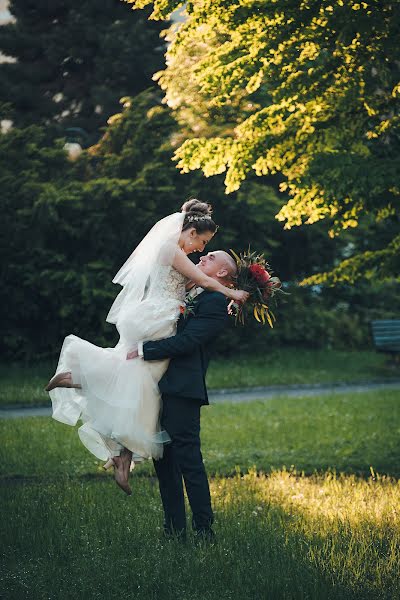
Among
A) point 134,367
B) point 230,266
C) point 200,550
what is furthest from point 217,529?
point 230,266

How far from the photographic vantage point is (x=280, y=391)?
16172 mm

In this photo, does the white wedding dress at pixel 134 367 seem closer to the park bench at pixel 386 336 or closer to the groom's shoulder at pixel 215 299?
the groom's shoulder at pixel 215 299

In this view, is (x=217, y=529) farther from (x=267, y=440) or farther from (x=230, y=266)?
(x=267, y=440)

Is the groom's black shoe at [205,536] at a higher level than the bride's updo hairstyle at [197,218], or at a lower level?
lower

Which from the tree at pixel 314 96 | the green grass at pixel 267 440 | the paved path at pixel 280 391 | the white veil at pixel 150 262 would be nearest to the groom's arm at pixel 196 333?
the white veil at pixel 150 262

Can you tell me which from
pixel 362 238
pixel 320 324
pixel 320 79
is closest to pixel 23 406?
pixel 320 79

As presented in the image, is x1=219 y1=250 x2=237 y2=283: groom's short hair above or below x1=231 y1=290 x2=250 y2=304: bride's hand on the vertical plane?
above

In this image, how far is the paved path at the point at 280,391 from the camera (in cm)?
1347

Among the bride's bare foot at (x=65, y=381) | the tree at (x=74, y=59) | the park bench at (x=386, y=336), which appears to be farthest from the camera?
the tree at (x=74, y=59)

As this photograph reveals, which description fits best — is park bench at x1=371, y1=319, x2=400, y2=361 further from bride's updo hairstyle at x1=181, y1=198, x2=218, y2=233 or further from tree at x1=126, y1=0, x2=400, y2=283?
bride's updo hairstyle at x1=181, y1=198, x2=218, y2=233

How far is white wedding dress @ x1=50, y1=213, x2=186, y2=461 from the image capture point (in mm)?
5207

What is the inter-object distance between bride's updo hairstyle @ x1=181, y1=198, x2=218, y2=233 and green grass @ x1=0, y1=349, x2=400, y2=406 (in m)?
8.91

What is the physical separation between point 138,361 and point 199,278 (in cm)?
68

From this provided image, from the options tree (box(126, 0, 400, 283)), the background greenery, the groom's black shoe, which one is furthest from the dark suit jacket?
the background greenery
